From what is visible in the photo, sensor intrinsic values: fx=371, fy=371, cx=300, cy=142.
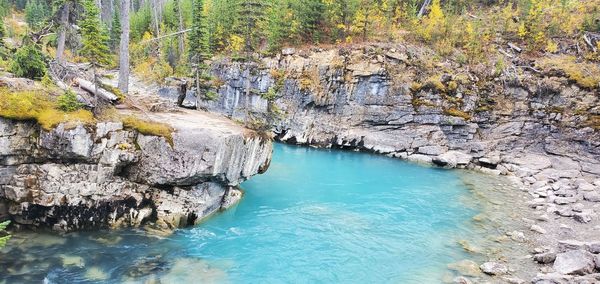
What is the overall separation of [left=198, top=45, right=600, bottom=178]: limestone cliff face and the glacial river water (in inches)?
406

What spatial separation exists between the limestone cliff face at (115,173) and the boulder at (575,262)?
522 inches

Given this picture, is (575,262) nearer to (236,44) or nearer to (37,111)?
(37,111)

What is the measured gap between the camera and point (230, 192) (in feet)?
60.6

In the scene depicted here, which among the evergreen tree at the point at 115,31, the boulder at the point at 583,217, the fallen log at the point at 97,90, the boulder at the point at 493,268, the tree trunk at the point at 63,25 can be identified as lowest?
the boulder at the point at 493,268

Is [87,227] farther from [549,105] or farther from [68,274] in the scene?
[549,105]

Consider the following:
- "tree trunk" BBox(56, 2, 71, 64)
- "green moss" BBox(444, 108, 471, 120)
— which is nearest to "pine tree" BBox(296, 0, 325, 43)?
"green moss" BBox(444, 108, 471, 120)

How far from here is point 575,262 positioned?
13.2 meters

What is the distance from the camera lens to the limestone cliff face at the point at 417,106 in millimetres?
31781

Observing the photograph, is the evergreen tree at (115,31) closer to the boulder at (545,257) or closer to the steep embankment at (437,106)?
the steep embankment at (437,106)

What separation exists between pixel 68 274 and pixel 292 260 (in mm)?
7387

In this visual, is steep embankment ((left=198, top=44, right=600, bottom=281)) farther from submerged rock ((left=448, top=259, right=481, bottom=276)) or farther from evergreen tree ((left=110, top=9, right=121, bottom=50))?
evergreen tree ((left=110, top=9, right=121, bottom=50))

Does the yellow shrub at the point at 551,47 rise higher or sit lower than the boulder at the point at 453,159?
higher

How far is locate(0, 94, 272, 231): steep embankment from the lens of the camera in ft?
44.0

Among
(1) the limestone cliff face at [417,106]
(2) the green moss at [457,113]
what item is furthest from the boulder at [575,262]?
(2) the green moss at [457,113]
